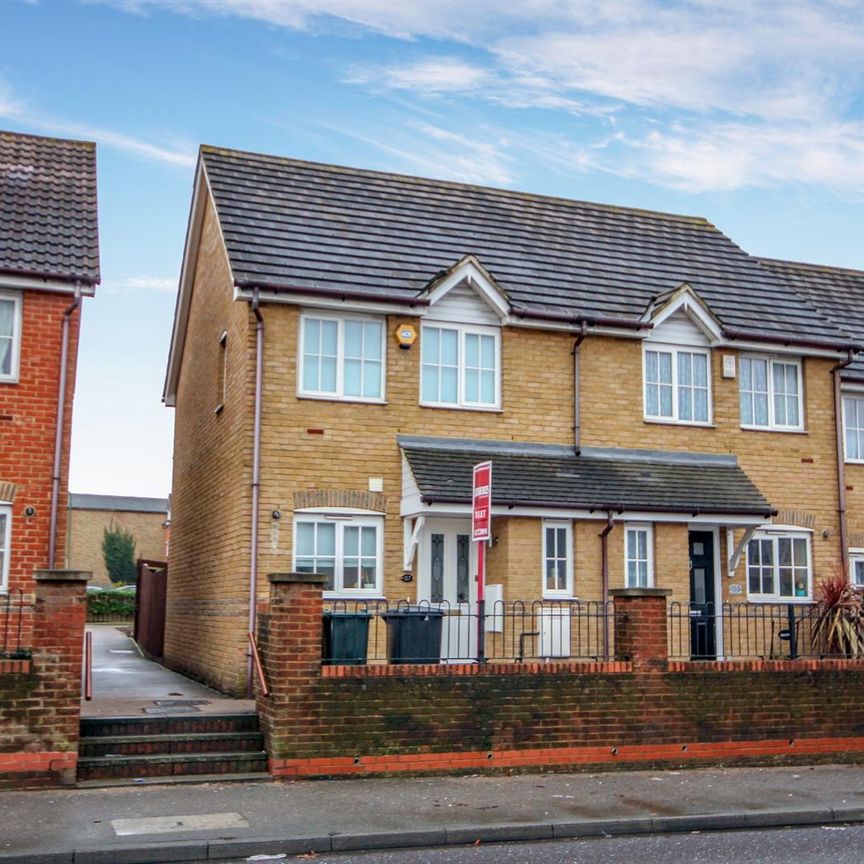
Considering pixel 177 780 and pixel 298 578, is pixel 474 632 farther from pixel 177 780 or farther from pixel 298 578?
pixel 177 780

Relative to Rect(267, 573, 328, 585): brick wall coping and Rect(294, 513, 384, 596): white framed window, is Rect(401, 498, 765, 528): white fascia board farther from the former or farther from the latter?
Rect(267, 573, 328, 585): brick wall coping

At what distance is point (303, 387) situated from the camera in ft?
56.9

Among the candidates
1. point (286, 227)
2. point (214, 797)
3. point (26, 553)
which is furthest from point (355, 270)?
point (214, 797)

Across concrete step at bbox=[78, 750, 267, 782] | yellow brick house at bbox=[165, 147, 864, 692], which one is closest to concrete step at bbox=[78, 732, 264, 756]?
concrete step at bbox=[78, 750, 267, 782]

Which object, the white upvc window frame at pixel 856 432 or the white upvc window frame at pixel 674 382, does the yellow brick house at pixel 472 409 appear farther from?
the white upvc window frame at pixel 856 432

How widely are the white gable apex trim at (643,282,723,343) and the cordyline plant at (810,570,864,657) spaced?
15.9ft

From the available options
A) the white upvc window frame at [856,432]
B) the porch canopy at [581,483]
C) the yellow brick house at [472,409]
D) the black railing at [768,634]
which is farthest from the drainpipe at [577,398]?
the white upvc window frame at [856,432]

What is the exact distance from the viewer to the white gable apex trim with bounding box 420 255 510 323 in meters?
18.1

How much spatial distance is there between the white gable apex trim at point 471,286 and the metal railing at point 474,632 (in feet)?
15.3

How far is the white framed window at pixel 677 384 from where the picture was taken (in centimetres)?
1953

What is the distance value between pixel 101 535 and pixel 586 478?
5563 cm

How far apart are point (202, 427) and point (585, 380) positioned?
270 inches

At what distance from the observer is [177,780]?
11742 millimetres

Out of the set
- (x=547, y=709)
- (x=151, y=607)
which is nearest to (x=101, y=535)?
(x=151, y=607)
